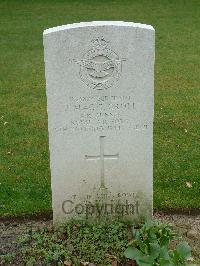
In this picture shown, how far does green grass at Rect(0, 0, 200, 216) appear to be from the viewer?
235 inches

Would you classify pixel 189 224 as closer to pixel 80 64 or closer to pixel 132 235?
pixel 132 235

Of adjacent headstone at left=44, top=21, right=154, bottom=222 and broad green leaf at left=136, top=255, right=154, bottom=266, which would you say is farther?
adjacent headstone at left=44, top=21, right=154, bottom=222

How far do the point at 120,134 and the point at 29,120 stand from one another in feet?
11.9

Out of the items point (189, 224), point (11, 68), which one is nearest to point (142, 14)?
point (11, 68)

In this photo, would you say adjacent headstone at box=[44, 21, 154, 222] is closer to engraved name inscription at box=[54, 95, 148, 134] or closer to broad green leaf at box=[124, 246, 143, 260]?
engraved name inscription at box=[54, 95, 148, 134]

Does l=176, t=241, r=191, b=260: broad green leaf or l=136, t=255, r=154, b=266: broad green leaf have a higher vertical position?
l=176, t=241, r=191, b=260: broad green leaf

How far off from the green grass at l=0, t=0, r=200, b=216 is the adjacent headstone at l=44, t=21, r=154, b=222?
2.35 ft

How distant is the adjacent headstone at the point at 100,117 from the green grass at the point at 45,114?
72 cm

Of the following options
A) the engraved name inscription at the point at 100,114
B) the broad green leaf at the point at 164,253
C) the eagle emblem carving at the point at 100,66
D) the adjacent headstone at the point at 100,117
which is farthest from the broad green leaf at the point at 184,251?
the eagle emblem carving at the point at 100,66

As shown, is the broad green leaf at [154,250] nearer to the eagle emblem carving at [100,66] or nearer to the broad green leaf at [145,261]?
the broad green leaf at [145,261]

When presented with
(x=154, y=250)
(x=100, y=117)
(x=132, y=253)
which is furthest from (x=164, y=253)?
(x=100, y=117)

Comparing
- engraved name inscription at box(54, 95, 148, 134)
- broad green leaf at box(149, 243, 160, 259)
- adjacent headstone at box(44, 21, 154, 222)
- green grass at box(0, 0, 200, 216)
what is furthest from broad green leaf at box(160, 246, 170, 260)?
green grass at box(0, 0, 200, 216)

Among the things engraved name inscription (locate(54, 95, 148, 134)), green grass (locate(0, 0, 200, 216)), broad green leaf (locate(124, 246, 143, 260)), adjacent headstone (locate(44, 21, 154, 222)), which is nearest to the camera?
broad green leaf (locate(124, 246, 143, 260))

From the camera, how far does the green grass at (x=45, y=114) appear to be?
19.6 feet
